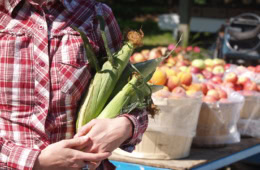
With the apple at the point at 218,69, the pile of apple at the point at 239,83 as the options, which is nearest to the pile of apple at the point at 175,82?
the pile of apple at the point at 239,83

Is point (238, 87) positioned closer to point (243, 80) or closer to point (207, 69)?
point (243, 80)

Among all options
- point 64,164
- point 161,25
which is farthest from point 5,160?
point 161,25

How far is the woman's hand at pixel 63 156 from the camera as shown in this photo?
142 centimetres

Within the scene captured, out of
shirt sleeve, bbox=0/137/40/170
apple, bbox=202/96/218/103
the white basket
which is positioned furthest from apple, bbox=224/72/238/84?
shirt sleeve, bbox=0/137/40/170

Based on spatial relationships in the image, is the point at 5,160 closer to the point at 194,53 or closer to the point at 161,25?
the point at 194,53

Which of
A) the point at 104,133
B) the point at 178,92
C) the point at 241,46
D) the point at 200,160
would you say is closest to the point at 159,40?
the point at 241,46

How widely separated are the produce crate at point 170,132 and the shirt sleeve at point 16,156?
1.55 metres

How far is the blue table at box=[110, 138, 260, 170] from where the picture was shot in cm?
286

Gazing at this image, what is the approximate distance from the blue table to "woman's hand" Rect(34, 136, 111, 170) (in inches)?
57.1

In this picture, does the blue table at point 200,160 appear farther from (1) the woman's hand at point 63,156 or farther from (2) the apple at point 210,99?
(1) the woman's hand at point 63,156

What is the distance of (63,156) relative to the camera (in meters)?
1.42

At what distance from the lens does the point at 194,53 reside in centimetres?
616

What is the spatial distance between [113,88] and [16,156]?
439mm

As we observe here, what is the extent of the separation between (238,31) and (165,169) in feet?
16.5
